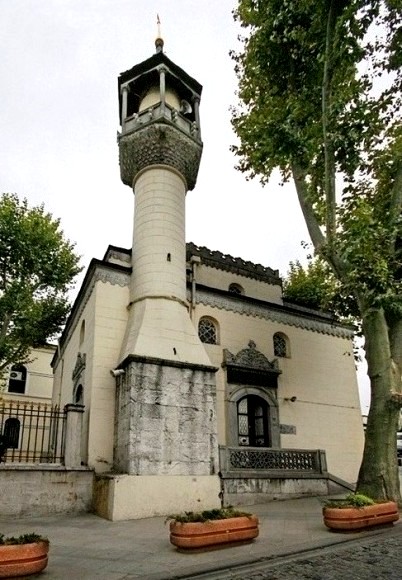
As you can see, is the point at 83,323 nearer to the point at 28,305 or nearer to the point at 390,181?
the point at 28,305

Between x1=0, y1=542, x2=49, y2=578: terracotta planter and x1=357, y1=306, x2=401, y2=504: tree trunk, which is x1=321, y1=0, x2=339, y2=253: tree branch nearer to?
x1=357, y1=306, x2=401, y2=504: tree trunk

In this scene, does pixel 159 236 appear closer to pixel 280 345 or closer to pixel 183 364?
pixel 183 364

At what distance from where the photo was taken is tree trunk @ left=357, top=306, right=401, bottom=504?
30.9 ft

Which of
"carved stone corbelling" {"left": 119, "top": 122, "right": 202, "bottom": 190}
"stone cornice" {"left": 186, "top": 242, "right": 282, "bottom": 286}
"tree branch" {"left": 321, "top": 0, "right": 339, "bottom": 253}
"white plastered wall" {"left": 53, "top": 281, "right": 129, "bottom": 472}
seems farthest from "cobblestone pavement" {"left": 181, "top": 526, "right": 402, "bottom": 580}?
"carved stone corbelling" {"left": 119, "top": 122, "right": 202, "bottom": 190}

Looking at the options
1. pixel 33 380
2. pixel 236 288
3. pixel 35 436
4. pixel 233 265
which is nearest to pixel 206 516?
pixel 35 436

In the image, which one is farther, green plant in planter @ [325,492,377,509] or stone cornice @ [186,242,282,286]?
stone cornice @ [186,242,282,286]

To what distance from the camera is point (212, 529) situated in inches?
239

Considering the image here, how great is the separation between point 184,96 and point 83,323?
9.55 meters

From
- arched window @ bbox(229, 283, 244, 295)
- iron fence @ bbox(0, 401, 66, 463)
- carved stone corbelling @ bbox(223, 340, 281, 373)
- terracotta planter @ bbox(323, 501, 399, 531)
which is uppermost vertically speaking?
arched window @ bbox(229, 283, 244, 295)

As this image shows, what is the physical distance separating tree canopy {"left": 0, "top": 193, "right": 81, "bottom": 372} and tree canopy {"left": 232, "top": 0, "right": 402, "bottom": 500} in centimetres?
956

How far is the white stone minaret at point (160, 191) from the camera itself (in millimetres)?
11906

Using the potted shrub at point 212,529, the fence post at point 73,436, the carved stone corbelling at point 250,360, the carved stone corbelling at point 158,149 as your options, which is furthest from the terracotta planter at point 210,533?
the carved stone corbelling at point 158,149

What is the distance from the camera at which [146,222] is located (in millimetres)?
13555

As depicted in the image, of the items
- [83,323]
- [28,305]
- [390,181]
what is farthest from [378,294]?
[28,305]
